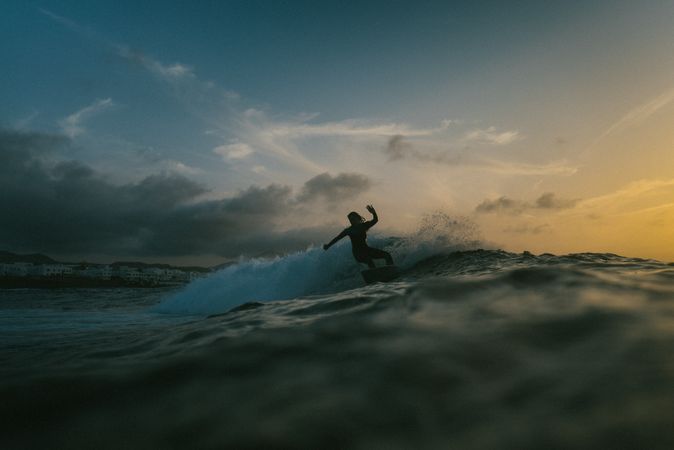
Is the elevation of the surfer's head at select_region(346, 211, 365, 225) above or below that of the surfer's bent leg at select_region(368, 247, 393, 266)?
above

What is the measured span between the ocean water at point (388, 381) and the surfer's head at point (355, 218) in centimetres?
732

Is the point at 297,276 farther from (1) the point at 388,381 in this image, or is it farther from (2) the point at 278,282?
(1) the point at 388,381

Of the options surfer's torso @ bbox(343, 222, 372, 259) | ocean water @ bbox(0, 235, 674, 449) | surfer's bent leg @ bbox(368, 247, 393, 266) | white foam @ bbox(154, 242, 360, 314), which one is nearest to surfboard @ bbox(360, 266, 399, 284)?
surfer's bent leg @ bbox(368, 247, 393, 266)

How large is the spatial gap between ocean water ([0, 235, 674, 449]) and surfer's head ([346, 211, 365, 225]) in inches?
288

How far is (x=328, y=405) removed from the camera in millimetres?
1723

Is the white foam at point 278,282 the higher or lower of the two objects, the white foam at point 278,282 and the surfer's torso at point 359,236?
the lower

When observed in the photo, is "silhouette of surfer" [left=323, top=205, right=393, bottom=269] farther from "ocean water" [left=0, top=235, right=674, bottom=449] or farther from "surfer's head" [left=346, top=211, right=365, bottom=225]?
"ocean water" [left=0, top=235, right=674, bottom=449]

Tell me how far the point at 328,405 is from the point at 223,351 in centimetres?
121

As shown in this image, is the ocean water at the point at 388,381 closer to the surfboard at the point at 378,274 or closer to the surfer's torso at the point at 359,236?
the surfboard at the point at 378,274

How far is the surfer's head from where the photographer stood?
428 inches

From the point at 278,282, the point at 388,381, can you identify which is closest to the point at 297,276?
the point at 278,282

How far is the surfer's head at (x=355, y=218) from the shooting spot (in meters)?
10.9

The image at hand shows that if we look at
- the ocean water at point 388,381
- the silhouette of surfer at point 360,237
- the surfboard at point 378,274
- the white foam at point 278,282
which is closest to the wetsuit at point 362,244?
the silhouette of surfer at point 360,237

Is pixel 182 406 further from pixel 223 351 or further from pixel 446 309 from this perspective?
pixel 446 309
